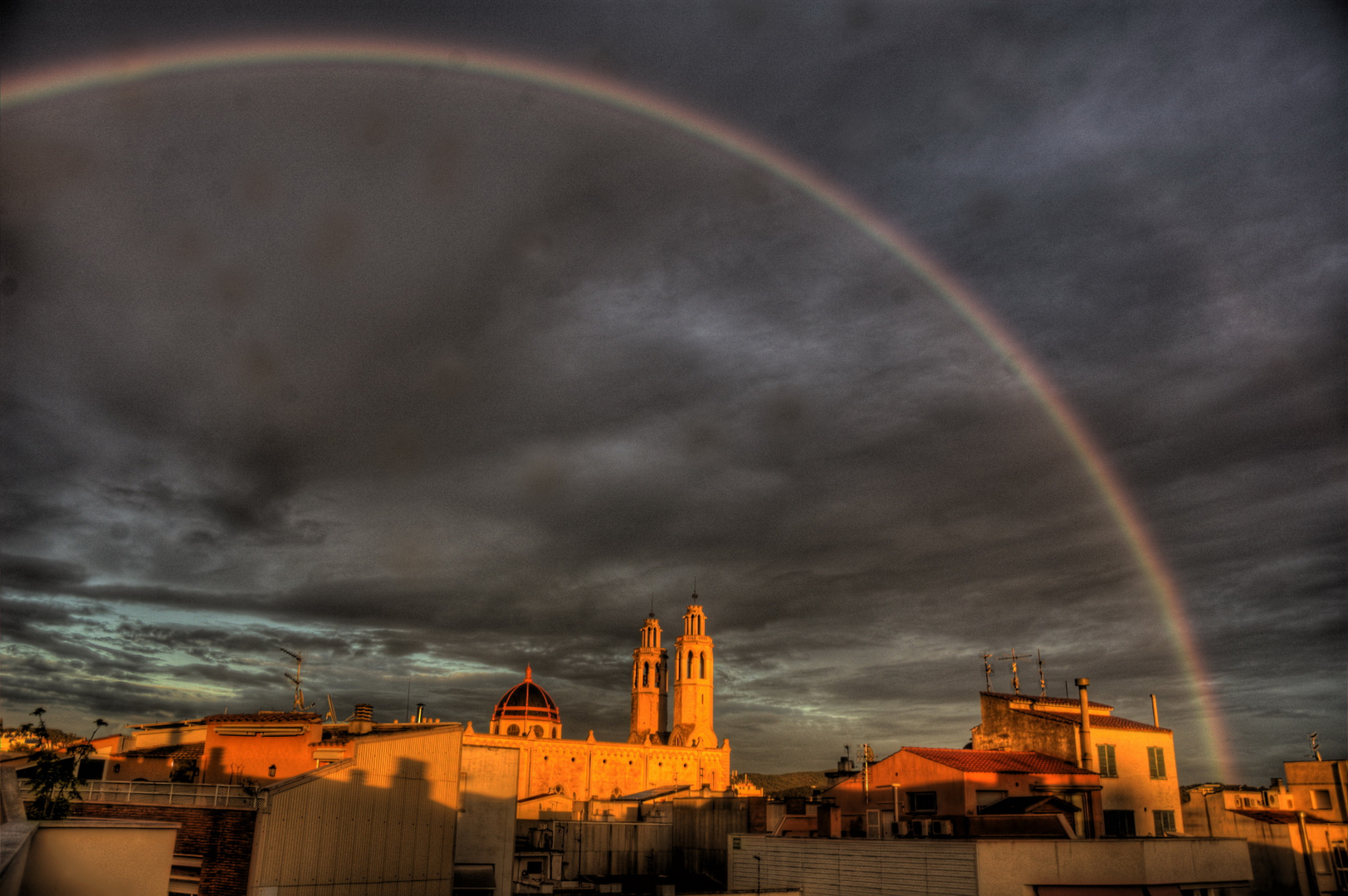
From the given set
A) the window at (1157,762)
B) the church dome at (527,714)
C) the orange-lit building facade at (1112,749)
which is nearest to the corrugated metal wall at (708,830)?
the orange-lit building facade at (1112,749)

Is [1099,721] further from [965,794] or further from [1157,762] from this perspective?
[965,794]

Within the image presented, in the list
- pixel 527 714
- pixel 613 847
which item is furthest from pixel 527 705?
pixel 613 847

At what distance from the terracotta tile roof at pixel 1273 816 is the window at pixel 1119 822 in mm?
11262

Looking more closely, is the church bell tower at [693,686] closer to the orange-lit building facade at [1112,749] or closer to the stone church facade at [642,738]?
the stone church facade at [642,738]

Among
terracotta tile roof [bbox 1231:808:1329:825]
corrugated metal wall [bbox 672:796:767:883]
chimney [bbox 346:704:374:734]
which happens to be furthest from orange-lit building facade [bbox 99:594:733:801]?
terracotta tile roof [bbox 1231:808:1329:825]

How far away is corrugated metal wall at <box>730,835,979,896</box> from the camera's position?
3259cm

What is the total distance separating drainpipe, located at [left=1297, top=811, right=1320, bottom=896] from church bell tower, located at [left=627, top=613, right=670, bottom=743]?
93.0 metres

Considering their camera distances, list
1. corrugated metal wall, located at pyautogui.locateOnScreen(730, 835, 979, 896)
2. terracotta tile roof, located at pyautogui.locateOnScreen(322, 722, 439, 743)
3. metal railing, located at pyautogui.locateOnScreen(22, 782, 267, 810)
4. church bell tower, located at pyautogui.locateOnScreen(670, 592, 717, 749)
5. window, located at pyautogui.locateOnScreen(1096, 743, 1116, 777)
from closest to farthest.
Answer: metal railing, located at pyautogui.locateOnScreen(22, 782, 267, 810), corrugated metal wall, located at pyautogui.locateOnScreen(730, 835, 979, 896), terracotta tile roof, located at pyautogui.locateOnScreen(322, 722, 439, 743), window, located at pyautogui.locateOnScreen(1096, 743, 1116, 777), church bell tower, located at pyautogui.locateOnScreen(670, 592, 717, 749)

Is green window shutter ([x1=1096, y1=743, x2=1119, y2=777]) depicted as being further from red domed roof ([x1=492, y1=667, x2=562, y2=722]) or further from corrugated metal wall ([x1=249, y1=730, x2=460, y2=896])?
red domed roof ([x1=492, y1=667, x2=562, y2=722])

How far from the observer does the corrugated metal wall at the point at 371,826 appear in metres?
30.4

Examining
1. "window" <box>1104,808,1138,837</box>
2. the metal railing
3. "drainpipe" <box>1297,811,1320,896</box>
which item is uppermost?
the metal railing

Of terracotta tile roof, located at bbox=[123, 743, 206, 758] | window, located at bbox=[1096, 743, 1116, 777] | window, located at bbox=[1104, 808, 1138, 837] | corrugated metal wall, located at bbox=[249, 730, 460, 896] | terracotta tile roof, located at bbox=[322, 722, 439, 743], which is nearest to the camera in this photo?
corrugated metal wall, located at bbox=[249, 730, 460, 896]

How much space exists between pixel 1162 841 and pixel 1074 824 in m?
7.34

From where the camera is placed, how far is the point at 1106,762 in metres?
52.1
